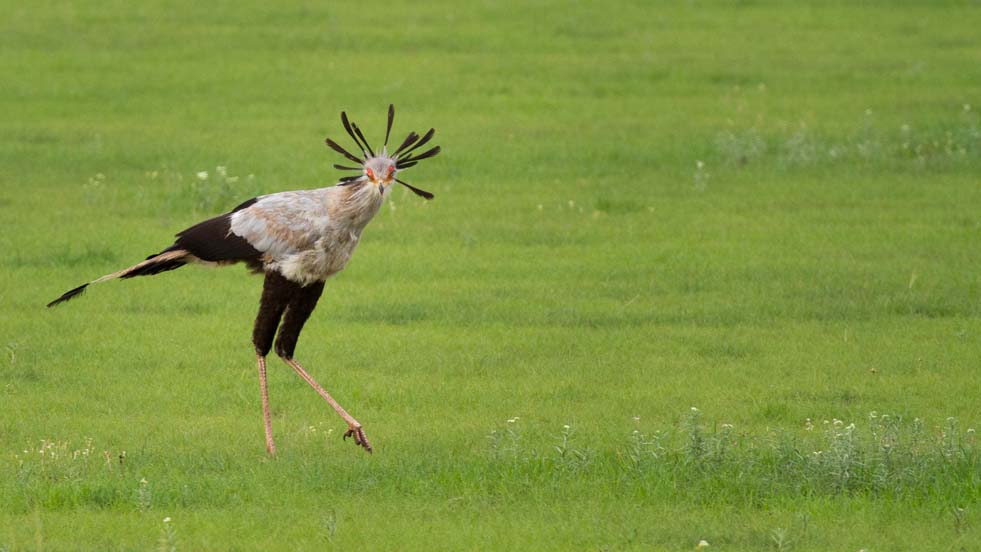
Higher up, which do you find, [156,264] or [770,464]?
[156,264]

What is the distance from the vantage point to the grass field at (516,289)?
7.57 meters

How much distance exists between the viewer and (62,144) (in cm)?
1702

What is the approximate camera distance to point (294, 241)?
27.8 feet

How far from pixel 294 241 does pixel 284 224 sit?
0.12 m

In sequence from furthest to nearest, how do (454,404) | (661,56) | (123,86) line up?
(661,56) → (123,86) → (454,404)

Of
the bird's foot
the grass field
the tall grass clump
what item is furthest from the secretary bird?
the tall grass clump

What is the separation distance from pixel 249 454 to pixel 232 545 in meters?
1.44

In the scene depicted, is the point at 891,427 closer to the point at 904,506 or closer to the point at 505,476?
the point at 904,506

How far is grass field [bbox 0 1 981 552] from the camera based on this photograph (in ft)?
24.8

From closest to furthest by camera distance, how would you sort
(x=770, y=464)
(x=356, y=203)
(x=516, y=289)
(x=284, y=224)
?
(x=770, y=464) < (x=356, y=203) < (x=284, y=224) < (x=516, y=289)

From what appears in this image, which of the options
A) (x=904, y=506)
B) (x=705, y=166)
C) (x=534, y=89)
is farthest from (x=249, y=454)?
(x=534, y=89)

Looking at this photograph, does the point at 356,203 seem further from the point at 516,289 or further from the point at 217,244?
the point at 516,289

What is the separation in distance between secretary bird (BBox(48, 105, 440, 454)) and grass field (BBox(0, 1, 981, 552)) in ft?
1.92

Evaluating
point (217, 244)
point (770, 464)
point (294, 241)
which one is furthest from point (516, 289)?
point (770, 464)
